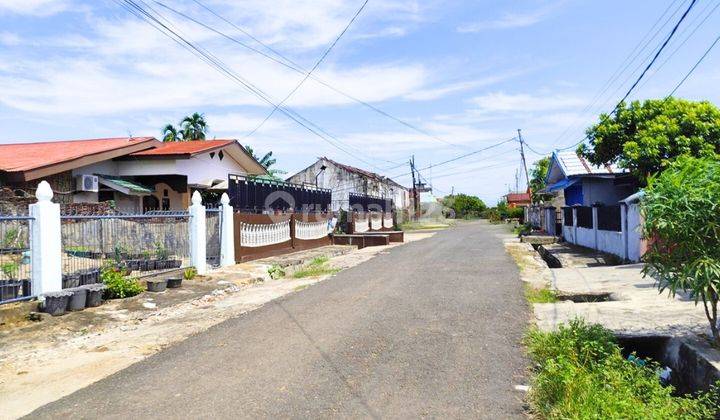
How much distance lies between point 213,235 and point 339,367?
32.6 feet

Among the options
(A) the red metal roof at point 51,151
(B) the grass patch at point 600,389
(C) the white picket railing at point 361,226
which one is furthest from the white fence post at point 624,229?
(A) the red metal roof at point 51,151

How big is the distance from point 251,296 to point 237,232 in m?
4.58

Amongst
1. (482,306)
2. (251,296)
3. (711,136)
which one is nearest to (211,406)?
(482,306)

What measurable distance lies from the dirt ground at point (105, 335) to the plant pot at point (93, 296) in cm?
16

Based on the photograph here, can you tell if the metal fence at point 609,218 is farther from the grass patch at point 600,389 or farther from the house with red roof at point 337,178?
the house with red roof at point 337,178

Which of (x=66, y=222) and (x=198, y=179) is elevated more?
(x=198, y=179)

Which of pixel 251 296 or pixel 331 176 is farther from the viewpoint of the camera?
pixel 331 176

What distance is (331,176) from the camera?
5497cm

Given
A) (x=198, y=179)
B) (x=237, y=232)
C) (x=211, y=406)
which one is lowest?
(x=211, y=406)

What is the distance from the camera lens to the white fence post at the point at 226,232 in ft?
49.0

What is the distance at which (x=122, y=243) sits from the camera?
11445mm

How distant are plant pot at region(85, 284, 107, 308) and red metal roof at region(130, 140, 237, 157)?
1234cm

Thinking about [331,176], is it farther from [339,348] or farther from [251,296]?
[339,348]

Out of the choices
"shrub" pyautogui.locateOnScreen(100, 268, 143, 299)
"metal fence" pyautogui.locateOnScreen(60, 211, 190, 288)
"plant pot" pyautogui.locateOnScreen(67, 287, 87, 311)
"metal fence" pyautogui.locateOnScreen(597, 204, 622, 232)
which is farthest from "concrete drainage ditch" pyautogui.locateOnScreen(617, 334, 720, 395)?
"metal fence" pyautogui.locateOnScreen(597, 204, 622, 232)
